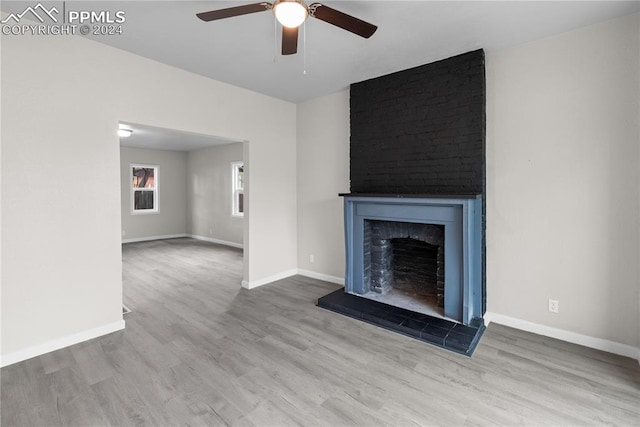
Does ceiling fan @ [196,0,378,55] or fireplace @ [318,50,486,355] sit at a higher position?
ceiling fan @ [196,0,378,55]

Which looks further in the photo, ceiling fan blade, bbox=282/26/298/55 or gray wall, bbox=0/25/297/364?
gray wall, bbox=0/25/297/364

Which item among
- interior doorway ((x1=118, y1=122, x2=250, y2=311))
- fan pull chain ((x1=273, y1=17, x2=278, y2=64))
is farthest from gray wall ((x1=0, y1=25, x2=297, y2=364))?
interior doorway ((x1=118, y1=122, x2=250, y2=311))

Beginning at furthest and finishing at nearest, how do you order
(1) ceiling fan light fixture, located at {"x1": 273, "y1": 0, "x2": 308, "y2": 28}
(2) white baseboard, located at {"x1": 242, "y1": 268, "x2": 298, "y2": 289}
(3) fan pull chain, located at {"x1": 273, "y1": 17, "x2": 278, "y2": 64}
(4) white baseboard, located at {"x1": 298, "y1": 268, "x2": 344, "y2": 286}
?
1. (4) white baseboard, located at {"x1": 298, "y1": 268, "x2": 344, "y2": 286}
2. (2) white baseboard, located at {"x1": 242, "y1": 268, "x2": 298, "y2": 289}
3. (3) fan pull chain, located at {"x1": 273, "y1": 17, "x2": 278, "y2": 64}
4. (1) ceiling fan light fixture, located at {"x1": 273, "y1": 0, "x2": 308, "y2": 28}

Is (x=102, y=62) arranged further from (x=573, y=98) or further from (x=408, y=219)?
(x=573, y=98)

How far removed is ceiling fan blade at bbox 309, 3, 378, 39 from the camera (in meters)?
1.77

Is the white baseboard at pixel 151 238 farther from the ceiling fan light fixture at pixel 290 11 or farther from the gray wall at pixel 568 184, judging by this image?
the gray wall at pixel 568 184

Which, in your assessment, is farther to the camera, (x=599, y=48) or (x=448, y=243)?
(x=448, y=243)

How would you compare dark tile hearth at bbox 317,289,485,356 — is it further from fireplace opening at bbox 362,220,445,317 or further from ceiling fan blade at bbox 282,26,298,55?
ceiling fan blade at bbox 282,26,298,55

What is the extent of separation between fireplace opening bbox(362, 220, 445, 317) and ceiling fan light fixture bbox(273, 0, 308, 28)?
2.34 metres

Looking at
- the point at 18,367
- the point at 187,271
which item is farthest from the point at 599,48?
the point at 187,271

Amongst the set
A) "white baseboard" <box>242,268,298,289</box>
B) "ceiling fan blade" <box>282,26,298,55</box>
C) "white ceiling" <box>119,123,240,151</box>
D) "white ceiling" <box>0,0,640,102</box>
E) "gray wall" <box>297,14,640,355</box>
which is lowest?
"white baseboard" <box>242,268,298,289</box>

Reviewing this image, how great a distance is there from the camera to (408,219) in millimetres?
3207

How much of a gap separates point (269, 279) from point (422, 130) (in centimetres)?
285

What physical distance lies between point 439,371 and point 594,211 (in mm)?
1874
